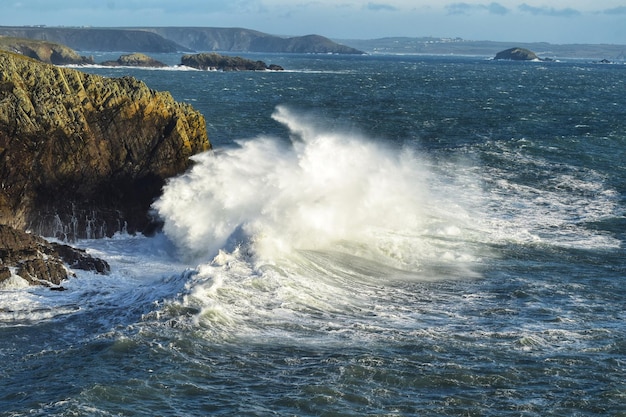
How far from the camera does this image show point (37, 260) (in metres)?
20.4

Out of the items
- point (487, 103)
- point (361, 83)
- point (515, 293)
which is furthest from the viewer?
point (361, 83)

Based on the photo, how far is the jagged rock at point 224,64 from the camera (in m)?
132

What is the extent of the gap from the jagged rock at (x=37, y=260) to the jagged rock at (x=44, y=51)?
11479cm

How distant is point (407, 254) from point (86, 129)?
1021 centimetres

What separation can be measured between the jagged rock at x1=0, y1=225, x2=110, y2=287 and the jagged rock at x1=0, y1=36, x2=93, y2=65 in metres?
115

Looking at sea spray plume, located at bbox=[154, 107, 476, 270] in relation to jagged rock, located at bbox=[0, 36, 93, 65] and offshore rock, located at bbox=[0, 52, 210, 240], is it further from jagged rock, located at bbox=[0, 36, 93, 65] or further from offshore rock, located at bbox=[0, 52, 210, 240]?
jagged rock, located at bbox=[0, 36, 93, 65]

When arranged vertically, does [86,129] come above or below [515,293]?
above

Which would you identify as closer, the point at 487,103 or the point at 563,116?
the point at 563,116

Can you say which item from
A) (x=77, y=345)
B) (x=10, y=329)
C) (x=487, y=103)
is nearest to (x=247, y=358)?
(x=77, y=345)

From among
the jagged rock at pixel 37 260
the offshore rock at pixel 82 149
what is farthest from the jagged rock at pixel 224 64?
the jagged rock at pixel 37 260

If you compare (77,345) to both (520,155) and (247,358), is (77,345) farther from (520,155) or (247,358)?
(520,155)

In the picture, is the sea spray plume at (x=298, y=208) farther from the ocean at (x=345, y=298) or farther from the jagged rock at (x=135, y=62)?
the jagged rock at (x=135, y=62)

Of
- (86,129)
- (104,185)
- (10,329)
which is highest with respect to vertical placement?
(86,129)

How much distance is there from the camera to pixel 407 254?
A: 81.0ft
